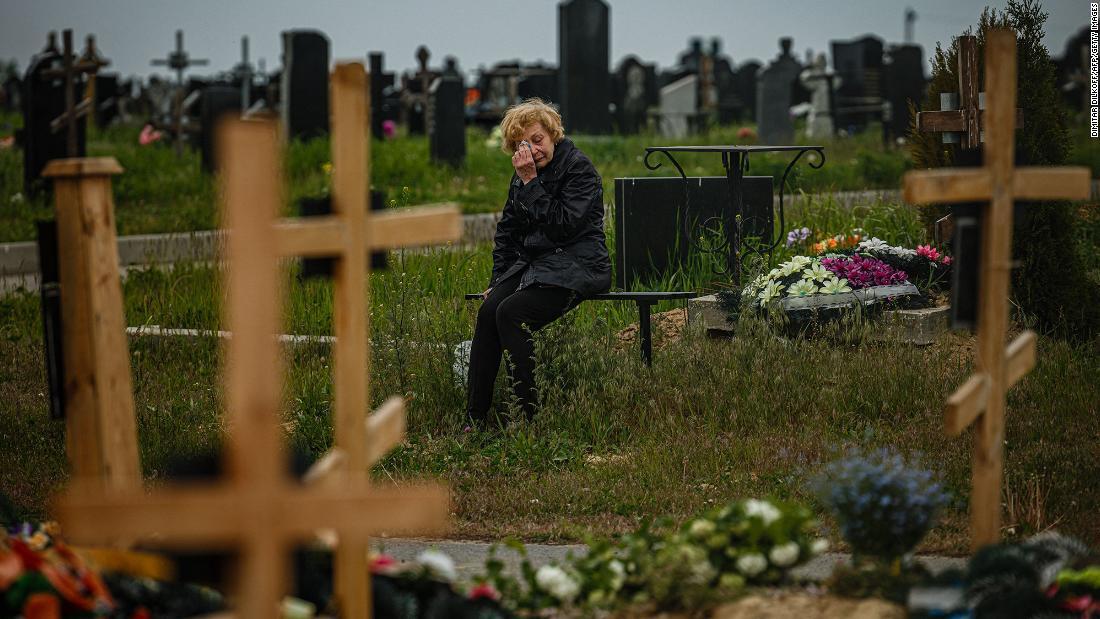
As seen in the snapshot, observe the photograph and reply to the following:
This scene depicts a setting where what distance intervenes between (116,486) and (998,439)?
7.17 ft

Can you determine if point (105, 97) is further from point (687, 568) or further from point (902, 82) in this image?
point (687, 568)

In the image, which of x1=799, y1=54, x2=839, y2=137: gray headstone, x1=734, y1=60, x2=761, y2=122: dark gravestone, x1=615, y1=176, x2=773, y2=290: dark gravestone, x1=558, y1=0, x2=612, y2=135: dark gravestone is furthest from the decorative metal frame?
x1=734, y1=60, x2=761, y2=122: dark gravestone

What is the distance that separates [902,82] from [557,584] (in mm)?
17249

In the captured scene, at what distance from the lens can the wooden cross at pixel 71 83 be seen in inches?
495

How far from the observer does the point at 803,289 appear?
744cm

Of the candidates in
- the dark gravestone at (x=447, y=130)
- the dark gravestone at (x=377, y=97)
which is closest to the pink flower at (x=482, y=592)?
the dark gravestone at (x=447, y=130)

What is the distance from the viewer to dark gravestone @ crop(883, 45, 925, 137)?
750 inches

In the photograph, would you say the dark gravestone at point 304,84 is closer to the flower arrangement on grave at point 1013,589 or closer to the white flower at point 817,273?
the white flower at point 817,273

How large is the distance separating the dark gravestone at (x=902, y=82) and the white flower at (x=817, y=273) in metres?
12.1

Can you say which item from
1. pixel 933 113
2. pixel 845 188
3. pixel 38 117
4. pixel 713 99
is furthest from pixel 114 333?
pixel 713 99

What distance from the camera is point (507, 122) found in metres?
5.98

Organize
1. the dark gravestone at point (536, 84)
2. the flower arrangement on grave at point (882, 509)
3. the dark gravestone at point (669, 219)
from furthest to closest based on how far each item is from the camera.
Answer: the dark gravestone at point (536, 84) < the dark gravestone at point (669, 219) < the flower arrangement on grave at point (882, 509)

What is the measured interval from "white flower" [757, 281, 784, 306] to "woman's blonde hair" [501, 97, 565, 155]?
1912 mm

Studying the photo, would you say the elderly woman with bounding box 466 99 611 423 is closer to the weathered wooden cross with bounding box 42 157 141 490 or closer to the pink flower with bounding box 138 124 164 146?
the weathered wooden cross with bounding box 42 157 141 490
